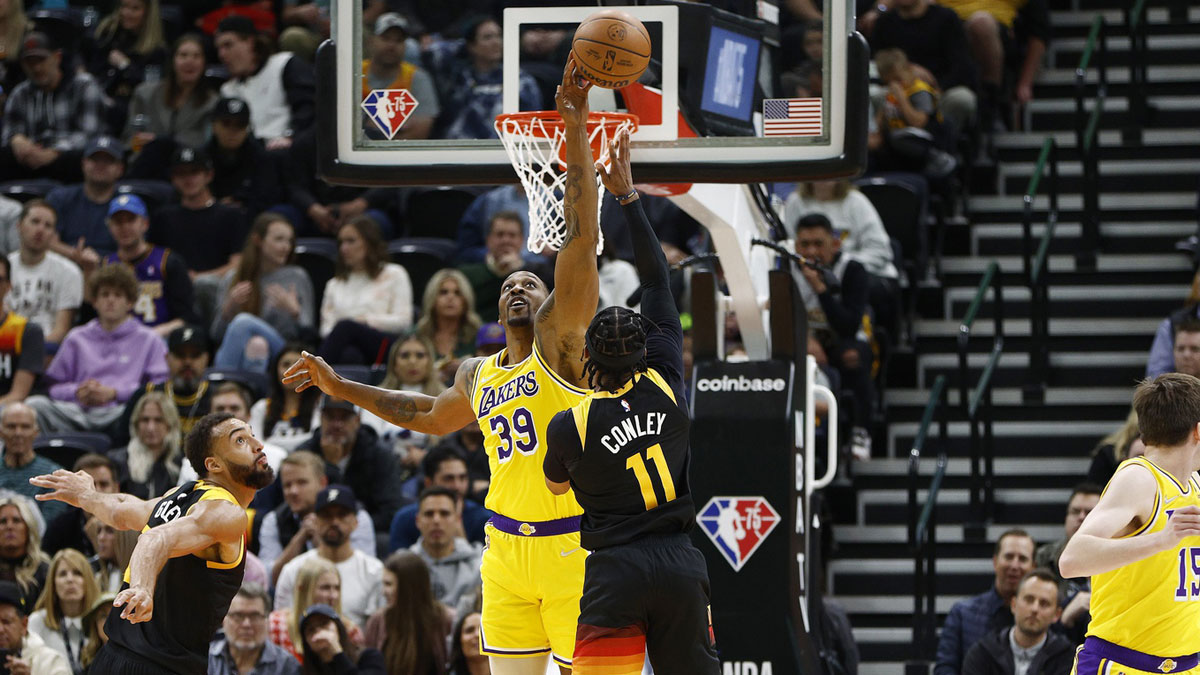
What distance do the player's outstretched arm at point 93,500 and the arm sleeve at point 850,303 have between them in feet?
19.2

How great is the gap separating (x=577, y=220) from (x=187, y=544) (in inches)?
73.5

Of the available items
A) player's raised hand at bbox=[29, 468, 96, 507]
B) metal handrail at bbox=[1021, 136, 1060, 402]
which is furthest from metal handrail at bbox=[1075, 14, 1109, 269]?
player's raised hand at bbox=[29, 468, 96, 507]

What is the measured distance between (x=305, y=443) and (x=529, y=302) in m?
5.05

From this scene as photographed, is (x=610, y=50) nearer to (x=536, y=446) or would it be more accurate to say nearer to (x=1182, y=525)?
(x=536, y=446)

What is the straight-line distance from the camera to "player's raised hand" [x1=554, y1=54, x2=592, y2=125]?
21.9 feet

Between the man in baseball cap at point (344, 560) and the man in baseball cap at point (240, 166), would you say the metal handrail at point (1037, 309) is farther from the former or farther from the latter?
the man in baseball cap at point (240, 166)

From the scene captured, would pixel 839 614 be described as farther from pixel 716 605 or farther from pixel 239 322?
pixel 239 322

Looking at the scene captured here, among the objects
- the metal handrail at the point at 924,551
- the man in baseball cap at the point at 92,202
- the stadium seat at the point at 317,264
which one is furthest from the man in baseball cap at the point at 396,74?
the man in baseball cap at the point at 92,202

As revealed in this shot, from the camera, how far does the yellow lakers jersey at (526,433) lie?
22.9ft

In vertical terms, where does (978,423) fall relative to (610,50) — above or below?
below

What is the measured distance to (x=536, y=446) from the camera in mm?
6973

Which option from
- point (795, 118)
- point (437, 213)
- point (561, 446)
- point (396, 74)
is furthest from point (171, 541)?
point (437, 213)

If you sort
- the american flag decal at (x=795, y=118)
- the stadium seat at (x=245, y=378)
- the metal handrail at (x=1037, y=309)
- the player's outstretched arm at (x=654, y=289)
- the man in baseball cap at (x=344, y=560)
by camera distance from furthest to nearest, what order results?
the metal handrail at (x=1037, y=309) < the stadium seat at (x=245, y=378) < the man in baseball cap at (x=344, y=560) < the american flag decal at (x=795, y=118) < the player's outstretched arm at (x=654, y=289)

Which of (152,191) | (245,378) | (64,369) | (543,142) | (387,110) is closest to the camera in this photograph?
(543,142)
